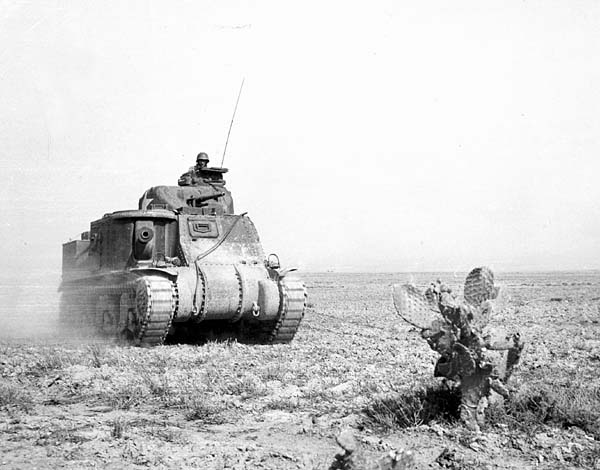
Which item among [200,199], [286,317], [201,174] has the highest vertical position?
[201,174]

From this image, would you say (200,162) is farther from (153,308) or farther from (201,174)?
(153,308)

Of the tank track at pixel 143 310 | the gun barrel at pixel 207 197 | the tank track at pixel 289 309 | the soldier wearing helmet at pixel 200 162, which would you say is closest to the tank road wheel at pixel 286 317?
the tank track at pixel 289 309

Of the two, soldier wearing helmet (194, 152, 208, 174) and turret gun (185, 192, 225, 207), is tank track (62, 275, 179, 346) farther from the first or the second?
soldier wearing helmet (194, 152, 208, 174)

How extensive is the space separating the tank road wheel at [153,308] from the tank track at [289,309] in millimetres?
1774

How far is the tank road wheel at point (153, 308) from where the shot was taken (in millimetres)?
9906

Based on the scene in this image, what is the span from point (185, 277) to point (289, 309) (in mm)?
1720

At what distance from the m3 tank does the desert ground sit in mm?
619

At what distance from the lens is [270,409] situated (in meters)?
6.55

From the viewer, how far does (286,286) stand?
11266 millimetres

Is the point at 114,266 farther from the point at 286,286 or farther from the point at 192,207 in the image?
the point at 286,286

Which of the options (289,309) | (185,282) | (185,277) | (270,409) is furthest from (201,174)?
(270,409)

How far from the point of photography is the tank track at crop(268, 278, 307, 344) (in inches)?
439

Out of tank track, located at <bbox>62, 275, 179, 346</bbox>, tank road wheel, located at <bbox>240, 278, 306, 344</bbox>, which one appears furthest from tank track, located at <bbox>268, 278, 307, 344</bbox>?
tank track, located at <bbox>62, 275, 179, 346</bbox>

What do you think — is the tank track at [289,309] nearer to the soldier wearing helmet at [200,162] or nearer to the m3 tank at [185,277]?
the m3 tank at [185,277]
